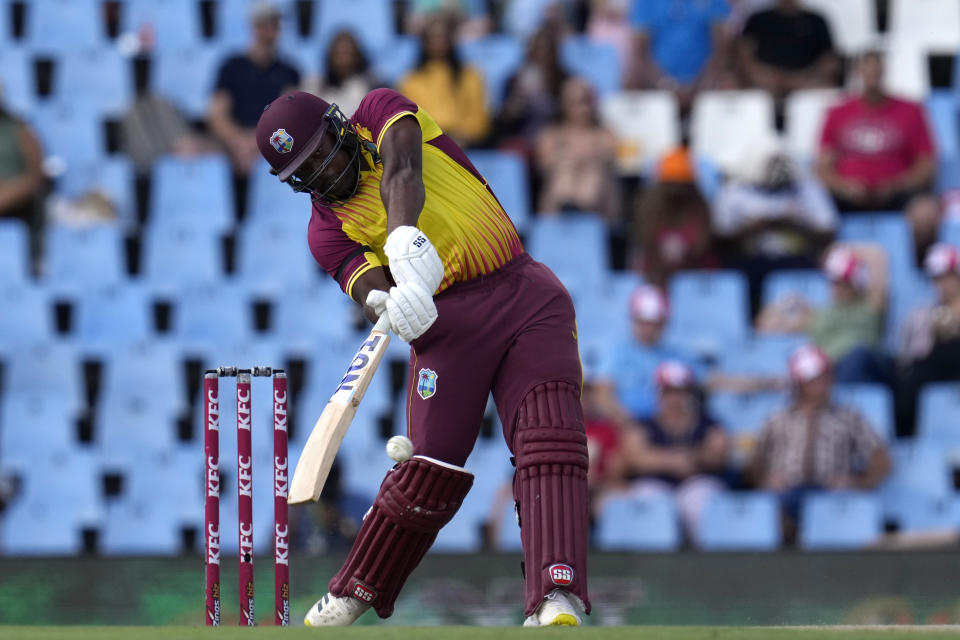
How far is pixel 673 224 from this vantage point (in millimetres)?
9250

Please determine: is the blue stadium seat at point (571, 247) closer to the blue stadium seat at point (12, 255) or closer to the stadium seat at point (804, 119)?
the stadium seat at point (804, 119)

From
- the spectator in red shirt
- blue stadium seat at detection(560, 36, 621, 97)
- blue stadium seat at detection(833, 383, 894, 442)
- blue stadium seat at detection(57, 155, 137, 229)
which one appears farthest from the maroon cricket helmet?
blue stadium seat at detection(560, 36, 621, 97)

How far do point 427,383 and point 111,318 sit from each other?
4.97 metres

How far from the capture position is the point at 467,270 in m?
4.92

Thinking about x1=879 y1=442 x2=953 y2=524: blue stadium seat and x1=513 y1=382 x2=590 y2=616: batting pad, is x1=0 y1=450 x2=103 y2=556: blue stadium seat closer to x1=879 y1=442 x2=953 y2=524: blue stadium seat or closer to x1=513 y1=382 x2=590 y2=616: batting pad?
x1=879 y1=442 x2=953 y2=524: blue stadium seat

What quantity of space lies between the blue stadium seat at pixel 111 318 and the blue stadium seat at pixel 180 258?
0.16 meters

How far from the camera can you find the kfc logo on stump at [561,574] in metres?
4.58

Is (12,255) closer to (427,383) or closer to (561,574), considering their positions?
(427,383)

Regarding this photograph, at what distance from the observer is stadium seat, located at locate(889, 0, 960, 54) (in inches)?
422

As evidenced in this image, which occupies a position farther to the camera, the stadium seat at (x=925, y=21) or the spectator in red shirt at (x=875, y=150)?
the stadium seat at (x=925, y=21)

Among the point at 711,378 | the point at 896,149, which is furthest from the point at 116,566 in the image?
the point at 896,149

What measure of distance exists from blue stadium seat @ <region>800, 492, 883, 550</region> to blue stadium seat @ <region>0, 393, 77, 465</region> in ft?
12.8

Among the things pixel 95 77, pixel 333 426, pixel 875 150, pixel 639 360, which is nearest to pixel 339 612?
pixel 333 426

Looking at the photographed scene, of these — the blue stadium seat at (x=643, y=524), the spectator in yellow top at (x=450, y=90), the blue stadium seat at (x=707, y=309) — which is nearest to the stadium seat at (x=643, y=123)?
the spectator in yellow top at (x=450, y=90)
